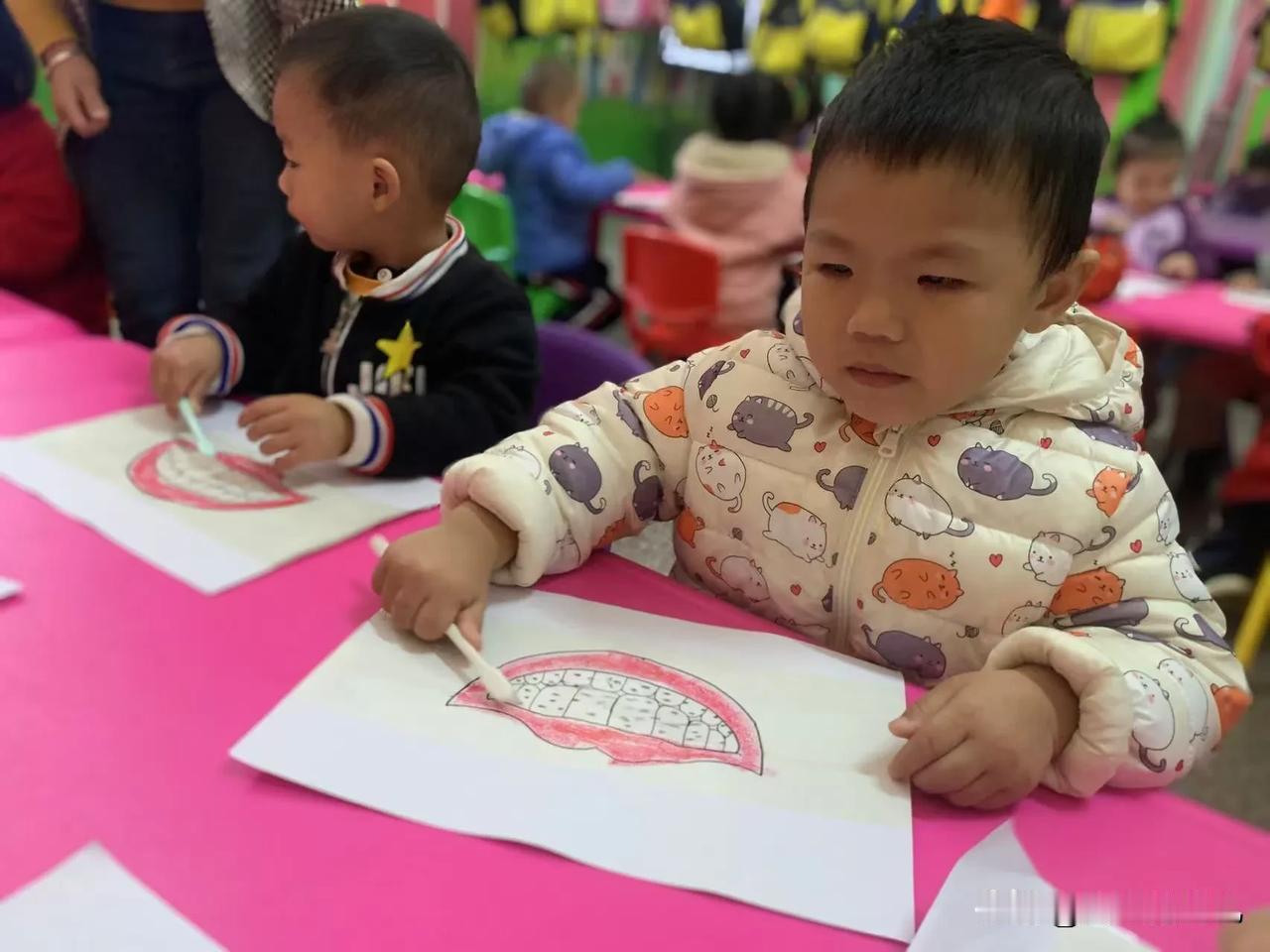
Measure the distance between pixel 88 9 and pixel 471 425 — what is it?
2.94 feet

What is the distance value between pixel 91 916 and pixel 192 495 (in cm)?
45

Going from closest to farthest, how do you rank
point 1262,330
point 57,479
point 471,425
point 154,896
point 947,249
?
point 154,896 < point 947,249 < point 57,479 < point 471,425 < point 1262,330

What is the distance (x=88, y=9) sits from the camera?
1377 mm

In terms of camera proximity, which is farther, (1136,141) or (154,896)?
(1136,141)

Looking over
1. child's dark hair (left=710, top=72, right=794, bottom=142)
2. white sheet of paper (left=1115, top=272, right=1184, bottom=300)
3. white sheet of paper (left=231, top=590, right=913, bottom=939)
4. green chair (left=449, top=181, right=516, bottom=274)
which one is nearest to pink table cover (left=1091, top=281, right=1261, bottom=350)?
white sheet of paper (left=1115, top=272, right=1184, bottom=300)

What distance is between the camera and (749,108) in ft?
9.07

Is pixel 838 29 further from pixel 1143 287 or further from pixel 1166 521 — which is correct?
pixel 1166 521

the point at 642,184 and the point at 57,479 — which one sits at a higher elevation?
the point at 57,479

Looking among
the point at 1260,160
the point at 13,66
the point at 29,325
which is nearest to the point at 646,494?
the point at 29,325

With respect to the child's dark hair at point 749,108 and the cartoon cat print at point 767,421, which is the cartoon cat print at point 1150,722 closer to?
the cartoon cat print at point 767,421

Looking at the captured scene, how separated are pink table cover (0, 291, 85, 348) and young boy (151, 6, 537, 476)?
200mm

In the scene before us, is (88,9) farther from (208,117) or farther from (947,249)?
(947,249)

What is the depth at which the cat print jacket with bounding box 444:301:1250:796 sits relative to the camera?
60 cm

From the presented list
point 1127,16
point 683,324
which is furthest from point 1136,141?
point 683,324
